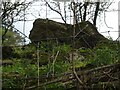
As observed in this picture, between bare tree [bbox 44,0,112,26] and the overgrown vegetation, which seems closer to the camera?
the overgrown vegetation

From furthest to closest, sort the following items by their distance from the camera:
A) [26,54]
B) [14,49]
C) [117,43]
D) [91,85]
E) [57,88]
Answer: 1. [14,49]
2. [26,54]
3. [117,43]
4. [57,88]
5. [91,85]

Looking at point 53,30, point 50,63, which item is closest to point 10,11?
point 53,30

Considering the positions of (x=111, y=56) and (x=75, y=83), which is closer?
(x=75, y=83)

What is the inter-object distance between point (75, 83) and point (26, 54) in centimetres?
145

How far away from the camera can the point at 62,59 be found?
263 cm

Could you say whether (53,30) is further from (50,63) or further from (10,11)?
(50,63)

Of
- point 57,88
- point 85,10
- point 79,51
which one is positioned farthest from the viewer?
point 85,10

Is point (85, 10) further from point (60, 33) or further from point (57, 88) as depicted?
point (57, 88)

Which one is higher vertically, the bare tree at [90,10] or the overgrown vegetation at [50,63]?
the bare tree at [90,10]

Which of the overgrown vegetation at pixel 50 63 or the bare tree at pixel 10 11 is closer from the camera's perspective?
the overgrown vegetation at pixel 50 63

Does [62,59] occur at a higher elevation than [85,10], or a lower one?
lower

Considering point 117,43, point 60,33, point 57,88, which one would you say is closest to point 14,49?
point 60,33

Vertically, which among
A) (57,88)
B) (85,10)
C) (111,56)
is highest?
(85,10)

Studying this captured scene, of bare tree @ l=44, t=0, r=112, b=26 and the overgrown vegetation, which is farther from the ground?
bare tree @ l=44, t=0, r=112, b=26
